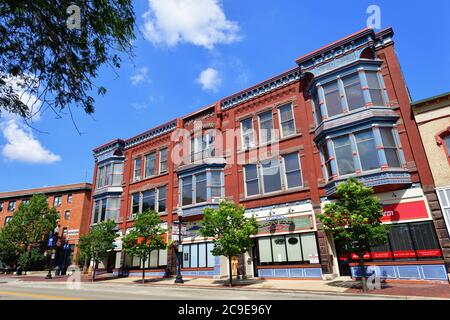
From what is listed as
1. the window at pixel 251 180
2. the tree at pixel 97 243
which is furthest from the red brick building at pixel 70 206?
the window at pixel 251 180

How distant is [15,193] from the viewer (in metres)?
48.6

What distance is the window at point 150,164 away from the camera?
31266 millimetres

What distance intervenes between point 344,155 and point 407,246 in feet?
20.8

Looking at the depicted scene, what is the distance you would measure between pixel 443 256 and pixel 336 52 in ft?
46.9

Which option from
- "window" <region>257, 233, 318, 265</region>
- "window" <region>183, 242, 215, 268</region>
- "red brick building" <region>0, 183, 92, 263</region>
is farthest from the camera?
"red brick building" <region>0, 183, 92, 263</region>

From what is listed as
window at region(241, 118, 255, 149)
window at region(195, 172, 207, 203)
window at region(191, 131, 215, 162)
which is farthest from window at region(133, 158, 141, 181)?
window at region(241, 118, 255, 149)

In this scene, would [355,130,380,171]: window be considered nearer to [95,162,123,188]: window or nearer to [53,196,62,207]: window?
[95,162,123,188]: window

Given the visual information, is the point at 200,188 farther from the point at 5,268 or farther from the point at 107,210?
the point at 5,268

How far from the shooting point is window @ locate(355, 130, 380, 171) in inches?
707

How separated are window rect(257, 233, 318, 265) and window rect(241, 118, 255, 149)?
7.96 m

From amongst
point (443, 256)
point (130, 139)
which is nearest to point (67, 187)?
point (130, 139)

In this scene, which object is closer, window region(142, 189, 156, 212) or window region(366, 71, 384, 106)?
window region(366, 71, 384, 106)

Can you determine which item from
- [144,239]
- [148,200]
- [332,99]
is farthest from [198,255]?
[332,99]

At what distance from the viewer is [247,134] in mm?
25391
